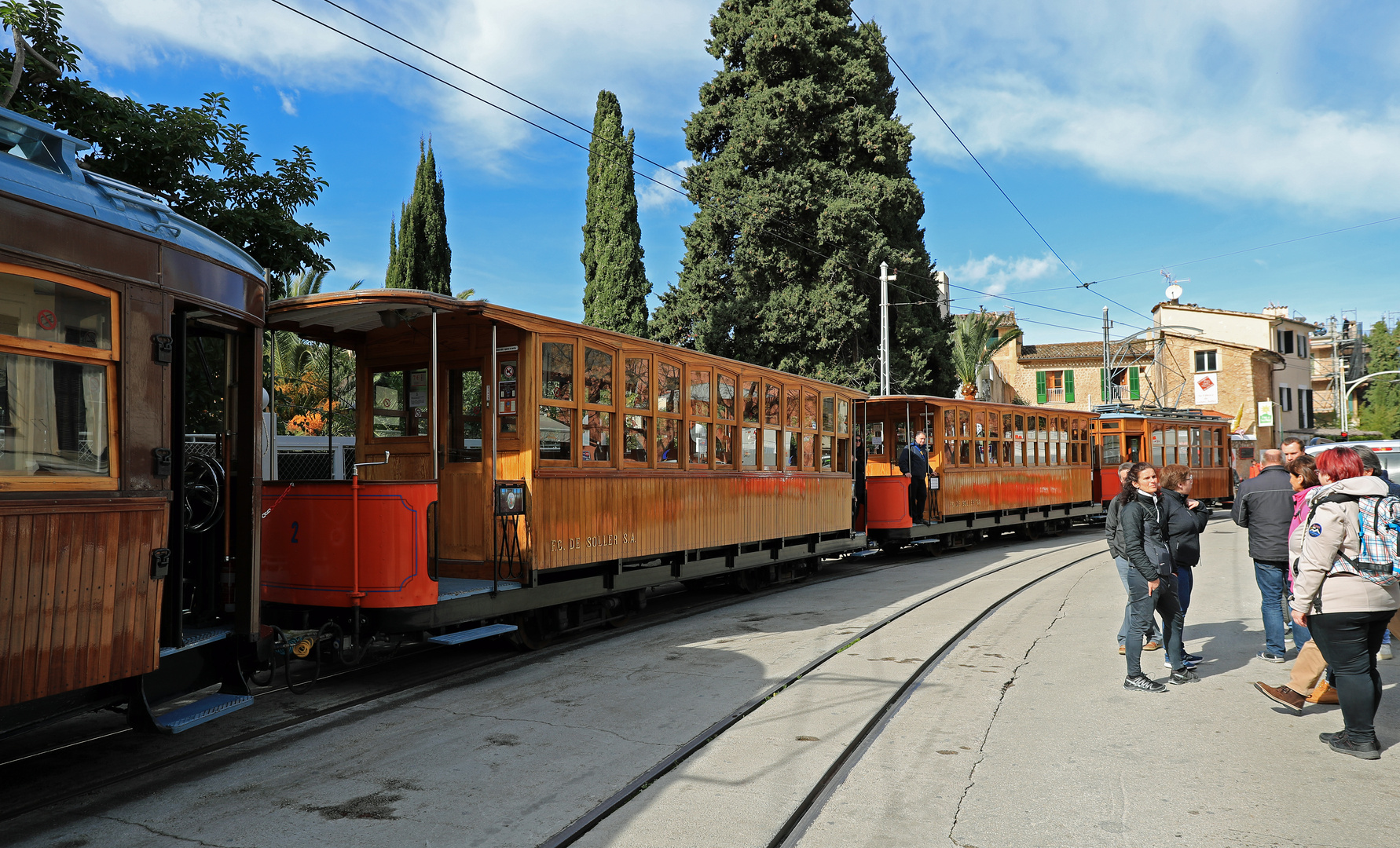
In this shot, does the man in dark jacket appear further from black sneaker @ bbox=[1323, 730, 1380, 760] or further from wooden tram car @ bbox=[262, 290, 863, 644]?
wooden tram car @ bbox=[262, 290, 863, 644]

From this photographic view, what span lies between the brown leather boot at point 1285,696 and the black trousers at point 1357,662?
74 cm

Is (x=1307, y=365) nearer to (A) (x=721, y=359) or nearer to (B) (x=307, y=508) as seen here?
(A) (x=721, y=359)

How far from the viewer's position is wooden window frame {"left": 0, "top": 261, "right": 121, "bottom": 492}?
158 inches

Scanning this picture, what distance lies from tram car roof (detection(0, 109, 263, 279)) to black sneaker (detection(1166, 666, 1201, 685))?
7.08 metres

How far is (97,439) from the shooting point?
173 inches

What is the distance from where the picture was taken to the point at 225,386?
584 centimetres

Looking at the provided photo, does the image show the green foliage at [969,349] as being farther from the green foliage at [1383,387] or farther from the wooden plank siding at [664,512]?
the green foliage at [1383,387]

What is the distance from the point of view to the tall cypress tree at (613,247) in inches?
1129

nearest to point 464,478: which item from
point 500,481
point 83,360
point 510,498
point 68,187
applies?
point 500,481

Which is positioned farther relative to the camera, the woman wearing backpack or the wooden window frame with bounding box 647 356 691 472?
the wooden window frame with bounding box 647 356 691 472

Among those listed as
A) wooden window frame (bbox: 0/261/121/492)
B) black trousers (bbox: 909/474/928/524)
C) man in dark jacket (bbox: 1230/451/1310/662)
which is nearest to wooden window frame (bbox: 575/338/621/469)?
wooden window frame (bbox: 0/261/121/492)

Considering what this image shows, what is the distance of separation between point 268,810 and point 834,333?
22484 mm

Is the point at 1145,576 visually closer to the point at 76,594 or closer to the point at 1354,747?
the point at 1354,747

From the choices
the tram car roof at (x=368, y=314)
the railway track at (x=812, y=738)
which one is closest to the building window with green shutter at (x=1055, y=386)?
the railway track at (x=812, y=738)
